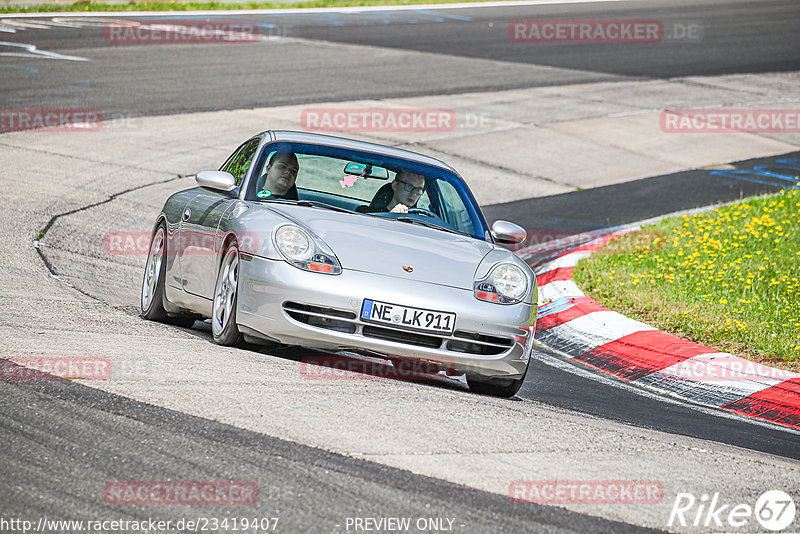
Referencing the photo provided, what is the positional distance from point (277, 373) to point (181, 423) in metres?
1.06

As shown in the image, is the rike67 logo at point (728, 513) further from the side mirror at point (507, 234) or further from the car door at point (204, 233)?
the car door at point (204, 233)

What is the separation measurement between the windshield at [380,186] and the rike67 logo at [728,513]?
3032mm

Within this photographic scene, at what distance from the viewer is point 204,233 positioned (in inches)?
268

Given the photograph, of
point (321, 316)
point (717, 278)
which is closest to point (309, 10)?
point (717, 278)

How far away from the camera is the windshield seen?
691 cm

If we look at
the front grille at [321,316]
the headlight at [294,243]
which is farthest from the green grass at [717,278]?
the headlight at [294,243]

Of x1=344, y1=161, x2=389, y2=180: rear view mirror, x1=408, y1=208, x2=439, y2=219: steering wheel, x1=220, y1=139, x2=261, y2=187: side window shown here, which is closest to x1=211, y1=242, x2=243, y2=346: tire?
x1=220, y1=139, x2=261, y2=187: side window

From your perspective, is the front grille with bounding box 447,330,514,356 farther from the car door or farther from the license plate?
the car door

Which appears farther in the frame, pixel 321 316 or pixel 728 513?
Answer: pixel 321 316

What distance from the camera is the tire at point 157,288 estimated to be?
24.3ft

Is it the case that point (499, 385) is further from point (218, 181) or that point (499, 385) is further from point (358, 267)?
point (218, 181)

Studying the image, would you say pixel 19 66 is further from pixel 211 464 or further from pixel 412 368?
pixel 211 464

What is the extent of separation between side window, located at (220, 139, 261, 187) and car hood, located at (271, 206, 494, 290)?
830 mm

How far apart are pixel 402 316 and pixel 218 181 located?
1677mm
